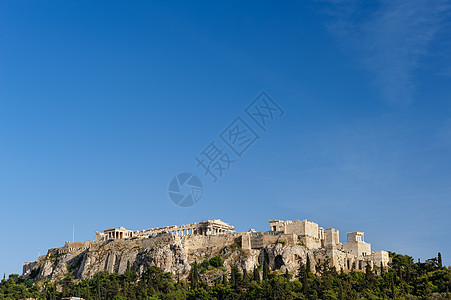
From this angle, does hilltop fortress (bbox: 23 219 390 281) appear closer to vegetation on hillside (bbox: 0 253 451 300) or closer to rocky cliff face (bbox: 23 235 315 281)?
rocky cliff face (bbox: 23 235 315 281)

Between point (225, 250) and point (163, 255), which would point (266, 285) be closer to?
point (225, 250)

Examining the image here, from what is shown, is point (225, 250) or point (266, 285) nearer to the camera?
point (266, 285)

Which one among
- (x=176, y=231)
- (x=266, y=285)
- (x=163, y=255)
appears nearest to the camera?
(x=266, y=285)

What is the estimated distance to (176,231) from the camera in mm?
131250

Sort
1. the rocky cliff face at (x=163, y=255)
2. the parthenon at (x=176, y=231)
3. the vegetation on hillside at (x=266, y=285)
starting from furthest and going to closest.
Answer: the parthenon at (x=176, y=231), the rocky cliff face at (x=163, y=255), the vegetation on hillside at (x=266, y=285)

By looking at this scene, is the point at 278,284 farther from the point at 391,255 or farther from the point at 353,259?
the point at 391,255

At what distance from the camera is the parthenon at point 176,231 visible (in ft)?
418

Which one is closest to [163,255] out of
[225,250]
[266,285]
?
[225,250]

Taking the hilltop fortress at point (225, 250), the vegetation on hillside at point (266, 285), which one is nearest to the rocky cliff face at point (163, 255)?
the hilltop fortress at point (225, 250)

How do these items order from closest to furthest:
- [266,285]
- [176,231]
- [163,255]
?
[266,285]
[163,255]
[176,231]

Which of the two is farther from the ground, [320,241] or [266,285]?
[320,241]

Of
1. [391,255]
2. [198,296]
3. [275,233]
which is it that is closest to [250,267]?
[275,233]

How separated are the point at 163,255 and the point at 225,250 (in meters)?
10.8

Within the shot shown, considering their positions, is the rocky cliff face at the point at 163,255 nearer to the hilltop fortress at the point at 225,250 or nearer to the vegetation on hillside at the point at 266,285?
the hilltop fortress at the point at 225,250
